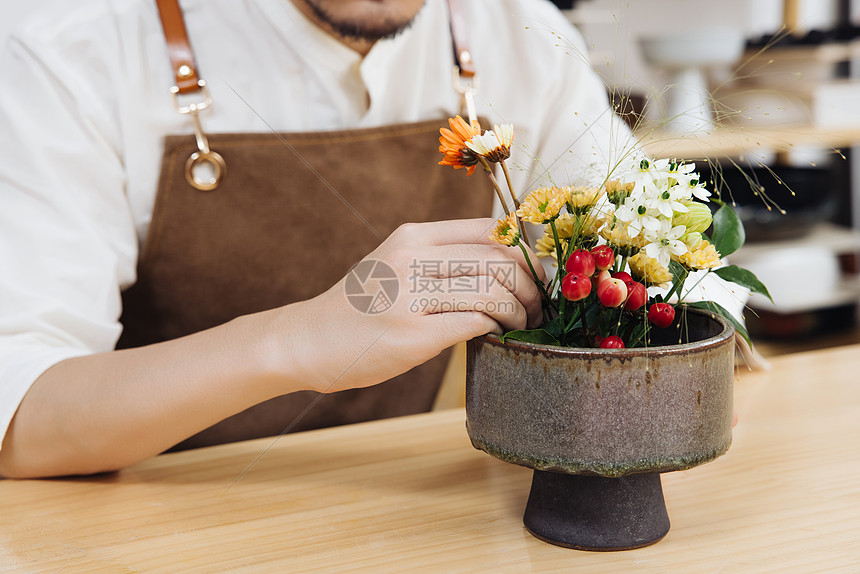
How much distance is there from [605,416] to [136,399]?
1.33 feet

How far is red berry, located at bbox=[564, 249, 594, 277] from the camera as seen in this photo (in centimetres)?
45

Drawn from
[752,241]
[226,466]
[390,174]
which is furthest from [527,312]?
[752,241]

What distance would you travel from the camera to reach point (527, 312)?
533mm

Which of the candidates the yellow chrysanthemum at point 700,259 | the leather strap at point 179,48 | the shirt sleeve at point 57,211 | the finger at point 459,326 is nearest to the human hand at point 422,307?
the finger at point 459,326

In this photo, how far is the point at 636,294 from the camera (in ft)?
1.52

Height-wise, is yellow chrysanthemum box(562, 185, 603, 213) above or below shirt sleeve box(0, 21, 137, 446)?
above

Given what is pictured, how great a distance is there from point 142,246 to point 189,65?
0.22 m

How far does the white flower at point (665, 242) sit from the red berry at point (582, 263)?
0.03 m

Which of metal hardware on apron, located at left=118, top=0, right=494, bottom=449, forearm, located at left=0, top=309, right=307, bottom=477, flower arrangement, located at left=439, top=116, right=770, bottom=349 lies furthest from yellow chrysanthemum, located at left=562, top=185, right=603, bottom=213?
metal hardware on apron, located at left=118, top=0, right=494, bottom=449

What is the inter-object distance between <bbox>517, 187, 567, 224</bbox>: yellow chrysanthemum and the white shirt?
0.14 meters

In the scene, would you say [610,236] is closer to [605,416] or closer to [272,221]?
[605,416]

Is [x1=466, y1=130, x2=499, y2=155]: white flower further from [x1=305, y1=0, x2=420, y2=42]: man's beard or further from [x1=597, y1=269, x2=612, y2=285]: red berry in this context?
[x1=305, y1=0, x2=420, y2=42]: man's beard

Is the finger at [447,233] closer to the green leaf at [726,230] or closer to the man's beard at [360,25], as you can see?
the green leaf at [726,230]

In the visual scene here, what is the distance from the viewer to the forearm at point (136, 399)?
2.04ft
